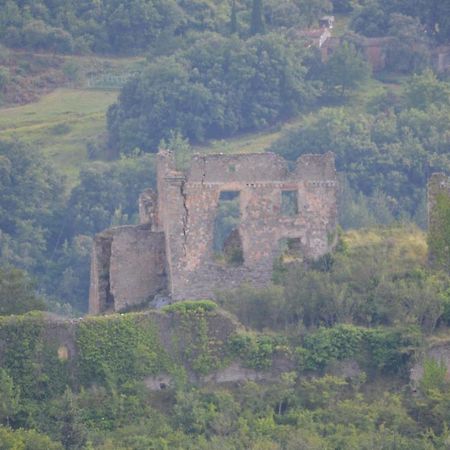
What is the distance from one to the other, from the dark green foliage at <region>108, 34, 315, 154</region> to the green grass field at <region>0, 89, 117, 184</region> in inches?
36.3

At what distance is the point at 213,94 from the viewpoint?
77.7m

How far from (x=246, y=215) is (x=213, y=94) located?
101 feet

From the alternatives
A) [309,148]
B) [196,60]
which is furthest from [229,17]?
[309,148]

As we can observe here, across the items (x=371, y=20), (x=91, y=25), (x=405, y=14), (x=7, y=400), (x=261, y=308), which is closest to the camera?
(x=7, y=400)

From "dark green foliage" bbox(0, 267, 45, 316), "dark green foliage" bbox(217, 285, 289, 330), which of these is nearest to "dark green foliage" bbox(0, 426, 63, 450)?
"dark green foliage" bbox(0, 267, 45, 316)

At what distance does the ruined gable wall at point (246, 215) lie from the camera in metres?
46.8

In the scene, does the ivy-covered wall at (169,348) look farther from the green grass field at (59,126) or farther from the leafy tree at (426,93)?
the leafy tree at (426,93)

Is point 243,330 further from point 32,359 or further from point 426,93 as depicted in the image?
point 426,93

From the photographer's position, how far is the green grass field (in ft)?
248

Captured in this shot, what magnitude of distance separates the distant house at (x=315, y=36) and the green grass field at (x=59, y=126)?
22.9ft

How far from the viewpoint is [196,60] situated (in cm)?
8000

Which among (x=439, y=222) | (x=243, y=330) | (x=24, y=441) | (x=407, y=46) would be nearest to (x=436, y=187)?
(x=439, y=222)

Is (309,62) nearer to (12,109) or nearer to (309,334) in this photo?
(12,109)

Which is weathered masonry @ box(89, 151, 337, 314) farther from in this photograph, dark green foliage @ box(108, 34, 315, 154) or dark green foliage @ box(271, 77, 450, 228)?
dark green foliage @ box(108, 34, 315, 154)
